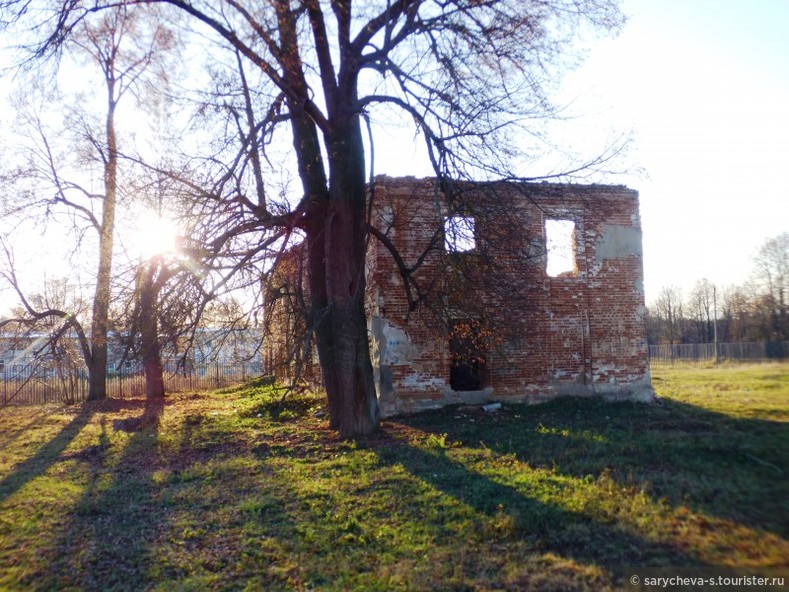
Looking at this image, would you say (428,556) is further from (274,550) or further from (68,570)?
(68,570)

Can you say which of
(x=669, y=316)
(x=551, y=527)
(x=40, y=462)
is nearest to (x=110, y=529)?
(x=551, y=527)

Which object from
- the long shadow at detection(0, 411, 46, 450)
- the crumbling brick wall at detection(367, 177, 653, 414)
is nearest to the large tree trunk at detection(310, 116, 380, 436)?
the crumbling brick wall at detection(367, 177, 653, 414)

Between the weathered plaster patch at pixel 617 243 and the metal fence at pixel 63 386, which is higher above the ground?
the weathered plaster patch at pixel 617 243

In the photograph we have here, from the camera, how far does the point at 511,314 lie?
12.8 m

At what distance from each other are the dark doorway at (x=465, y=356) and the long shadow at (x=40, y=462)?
24.6 feet

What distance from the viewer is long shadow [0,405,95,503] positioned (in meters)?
9.61

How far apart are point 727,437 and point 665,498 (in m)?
2.00

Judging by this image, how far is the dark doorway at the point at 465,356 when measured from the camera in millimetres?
13148

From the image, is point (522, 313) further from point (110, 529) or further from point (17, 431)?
point (17, 431)

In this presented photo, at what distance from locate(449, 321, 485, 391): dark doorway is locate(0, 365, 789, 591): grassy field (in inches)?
71.9

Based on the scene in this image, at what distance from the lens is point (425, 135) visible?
10.2 metres

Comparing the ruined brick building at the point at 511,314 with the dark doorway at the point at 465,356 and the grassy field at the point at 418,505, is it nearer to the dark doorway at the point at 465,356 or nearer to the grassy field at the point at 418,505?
the dark doorway at the point at 465,356

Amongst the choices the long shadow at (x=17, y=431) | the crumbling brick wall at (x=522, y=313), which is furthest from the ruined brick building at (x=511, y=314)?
the long shadow at (x=17, y=431)

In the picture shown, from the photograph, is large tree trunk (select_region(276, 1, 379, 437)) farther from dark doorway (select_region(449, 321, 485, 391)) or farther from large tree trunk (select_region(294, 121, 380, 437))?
dark doorway (select_region(449, 321, 485, 391))
